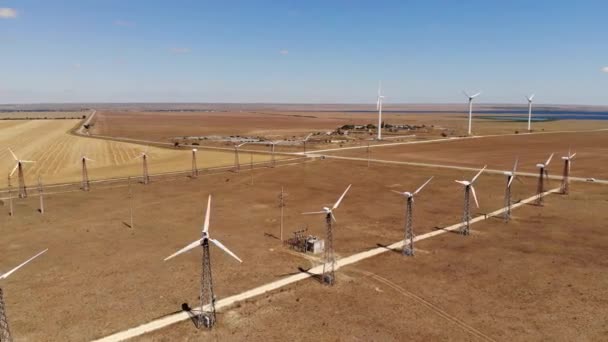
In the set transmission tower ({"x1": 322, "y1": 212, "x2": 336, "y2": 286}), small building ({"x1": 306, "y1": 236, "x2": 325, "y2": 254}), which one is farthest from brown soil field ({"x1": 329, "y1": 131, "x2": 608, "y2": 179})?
transmission tower ({"x1": 322, "y1": 212, "x2": 336, "y2": 286})

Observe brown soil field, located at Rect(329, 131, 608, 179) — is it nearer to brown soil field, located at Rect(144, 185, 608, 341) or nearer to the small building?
brown soil field, located at Rect(144, 185, 608, 341)

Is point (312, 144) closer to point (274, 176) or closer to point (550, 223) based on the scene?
point (274, 176)

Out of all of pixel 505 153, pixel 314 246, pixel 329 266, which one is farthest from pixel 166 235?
pixel 505 153

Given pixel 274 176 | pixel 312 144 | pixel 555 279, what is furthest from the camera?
pixel 312 144

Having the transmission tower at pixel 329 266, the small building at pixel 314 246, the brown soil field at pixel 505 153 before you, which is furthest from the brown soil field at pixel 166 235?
the brown soil field at pixel 505 153

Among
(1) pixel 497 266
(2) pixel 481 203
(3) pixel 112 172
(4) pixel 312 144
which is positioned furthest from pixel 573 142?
(3) pixel 112 172
